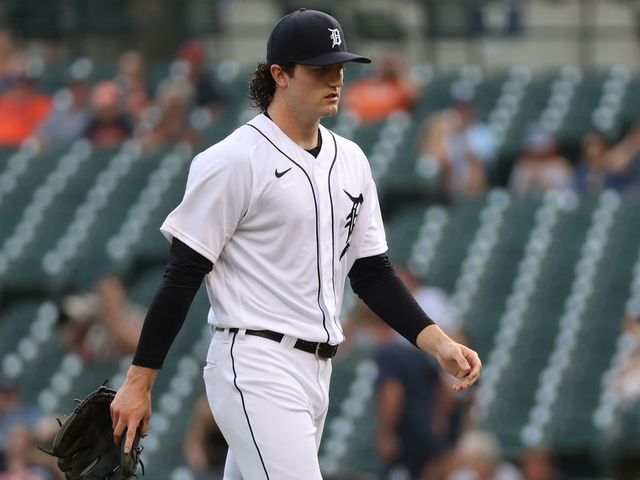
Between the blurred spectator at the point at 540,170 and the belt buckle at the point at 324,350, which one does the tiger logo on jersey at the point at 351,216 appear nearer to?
the belt buckle at the point at 324,350

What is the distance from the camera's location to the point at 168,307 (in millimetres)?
3482

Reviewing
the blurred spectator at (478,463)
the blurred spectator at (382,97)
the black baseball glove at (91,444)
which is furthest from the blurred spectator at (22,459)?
the blurred spectator at (382,97)

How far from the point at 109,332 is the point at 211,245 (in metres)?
5.64

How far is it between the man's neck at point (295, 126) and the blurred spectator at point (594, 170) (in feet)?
21.4

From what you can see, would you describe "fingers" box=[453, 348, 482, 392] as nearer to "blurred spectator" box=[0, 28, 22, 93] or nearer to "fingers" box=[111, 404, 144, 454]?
"fingers" box=[111, 404, 144, 454]

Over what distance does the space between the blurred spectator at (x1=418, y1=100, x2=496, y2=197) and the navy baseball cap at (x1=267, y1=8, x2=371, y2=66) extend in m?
6.68

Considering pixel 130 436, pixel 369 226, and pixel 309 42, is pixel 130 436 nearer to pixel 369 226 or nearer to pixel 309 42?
pixel 369 226

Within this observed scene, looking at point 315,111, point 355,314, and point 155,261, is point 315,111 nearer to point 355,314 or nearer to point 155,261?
point 355,314

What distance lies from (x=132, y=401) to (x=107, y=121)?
8809mm

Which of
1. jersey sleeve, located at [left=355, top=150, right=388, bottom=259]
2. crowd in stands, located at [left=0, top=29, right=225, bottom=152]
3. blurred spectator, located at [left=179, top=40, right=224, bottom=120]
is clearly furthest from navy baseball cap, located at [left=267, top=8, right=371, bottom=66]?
blurred spectator, located at [left=179, top=40, right=224, bottom=120]

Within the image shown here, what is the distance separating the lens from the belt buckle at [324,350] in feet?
11.8

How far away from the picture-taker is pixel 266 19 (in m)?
14.0

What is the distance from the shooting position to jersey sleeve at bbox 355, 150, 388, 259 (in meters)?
3.82

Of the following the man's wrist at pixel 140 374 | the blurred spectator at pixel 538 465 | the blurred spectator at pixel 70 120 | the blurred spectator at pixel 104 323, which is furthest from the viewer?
the blurred spectator at pixel 70 120
